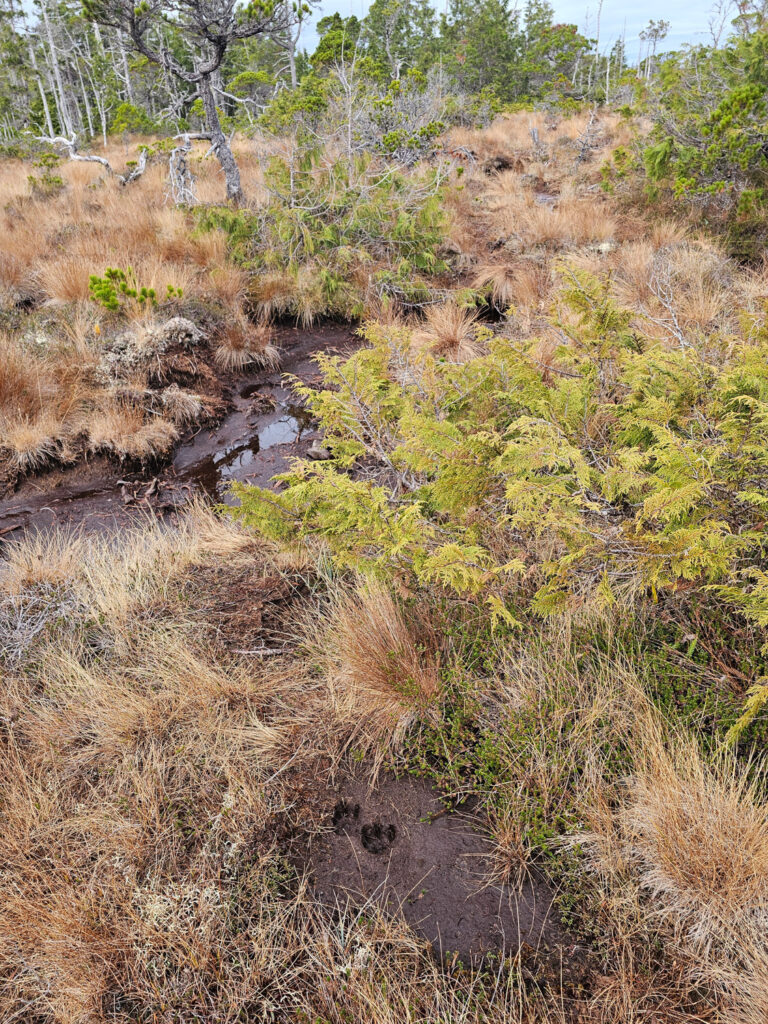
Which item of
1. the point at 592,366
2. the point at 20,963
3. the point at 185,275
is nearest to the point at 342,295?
the point at 185,275

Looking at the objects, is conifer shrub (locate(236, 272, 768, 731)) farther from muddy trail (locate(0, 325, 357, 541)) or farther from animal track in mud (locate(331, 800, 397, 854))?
muddy trail (locate(0, 325, 357, 541))

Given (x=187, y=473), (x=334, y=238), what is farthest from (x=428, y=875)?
(x=334, y=238)

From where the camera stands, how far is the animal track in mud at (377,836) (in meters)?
2.14

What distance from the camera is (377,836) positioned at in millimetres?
2176

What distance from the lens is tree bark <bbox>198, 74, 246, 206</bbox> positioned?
8102 mm

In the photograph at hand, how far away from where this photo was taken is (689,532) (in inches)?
68.9

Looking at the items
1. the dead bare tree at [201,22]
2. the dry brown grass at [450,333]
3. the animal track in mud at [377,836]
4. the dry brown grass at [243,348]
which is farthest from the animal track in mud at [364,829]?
the dead bare tree at [201,22]

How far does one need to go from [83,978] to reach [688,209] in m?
9.68

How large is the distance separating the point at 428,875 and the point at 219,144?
10048 millimetres

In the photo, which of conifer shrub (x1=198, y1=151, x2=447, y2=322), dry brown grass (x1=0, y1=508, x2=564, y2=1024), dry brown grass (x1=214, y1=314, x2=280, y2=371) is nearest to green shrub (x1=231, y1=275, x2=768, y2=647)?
dry brown grass (x1=0, y1=508, x2=564, y2=1024)

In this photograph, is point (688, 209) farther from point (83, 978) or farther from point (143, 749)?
point (83, 978)

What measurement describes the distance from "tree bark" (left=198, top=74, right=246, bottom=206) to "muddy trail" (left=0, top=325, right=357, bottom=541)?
416 centimetres

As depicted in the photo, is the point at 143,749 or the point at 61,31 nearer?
the point at 143,749

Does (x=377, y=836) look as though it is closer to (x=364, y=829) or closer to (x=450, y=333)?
(x=364, y=829)
